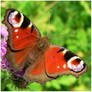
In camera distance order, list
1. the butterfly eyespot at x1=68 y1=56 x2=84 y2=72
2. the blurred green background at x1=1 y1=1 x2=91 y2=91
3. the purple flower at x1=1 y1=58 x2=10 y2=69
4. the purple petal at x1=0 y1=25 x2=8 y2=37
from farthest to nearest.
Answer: the blurred green background at x1=1 y1=1 x2=91 y2=91, the purple petal at x1=0 y1=25 x2=8 y2=37, the purple flower at x1=1 y1=58 x2=10 y2=69, the butterfly eyespot at x1=68 y1=56 x2=84 y2=72

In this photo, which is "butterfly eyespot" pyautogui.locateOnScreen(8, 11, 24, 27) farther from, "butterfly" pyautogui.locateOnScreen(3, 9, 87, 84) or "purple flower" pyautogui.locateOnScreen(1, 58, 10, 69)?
"purple flower" pyautogui.locateOnScreen(1, 58, 10, 69)

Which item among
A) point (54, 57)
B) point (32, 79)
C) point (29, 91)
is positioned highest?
point (54, 57)

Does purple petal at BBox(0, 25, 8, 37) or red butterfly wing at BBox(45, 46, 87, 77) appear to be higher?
purple petal at BBox(0, 25, 8, 37)

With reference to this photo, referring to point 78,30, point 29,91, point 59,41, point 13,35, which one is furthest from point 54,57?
point 78,30

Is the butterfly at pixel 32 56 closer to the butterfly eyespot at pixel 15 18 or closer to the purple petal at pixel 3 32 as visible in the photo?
the butterfly eyespot at pixel 15 18

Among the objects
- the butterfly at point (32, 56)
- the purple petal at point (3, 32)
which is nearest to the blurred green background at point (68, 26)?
the purple petal at point (3, 32)

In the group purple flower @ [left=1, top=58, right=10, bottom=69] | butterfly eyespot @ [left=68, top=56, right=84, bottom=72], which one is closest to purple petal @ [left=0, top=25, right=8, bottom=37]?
purple flower @ [left=1, top=58, right=10, bottom=69]

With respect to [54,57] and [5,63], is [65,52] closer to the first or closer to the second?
[54,57]

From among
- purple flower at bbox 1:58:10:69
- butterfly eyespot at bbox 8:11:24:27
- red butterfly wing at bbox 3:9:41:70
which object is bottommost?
purple flower at bbox 1:58:10:69
